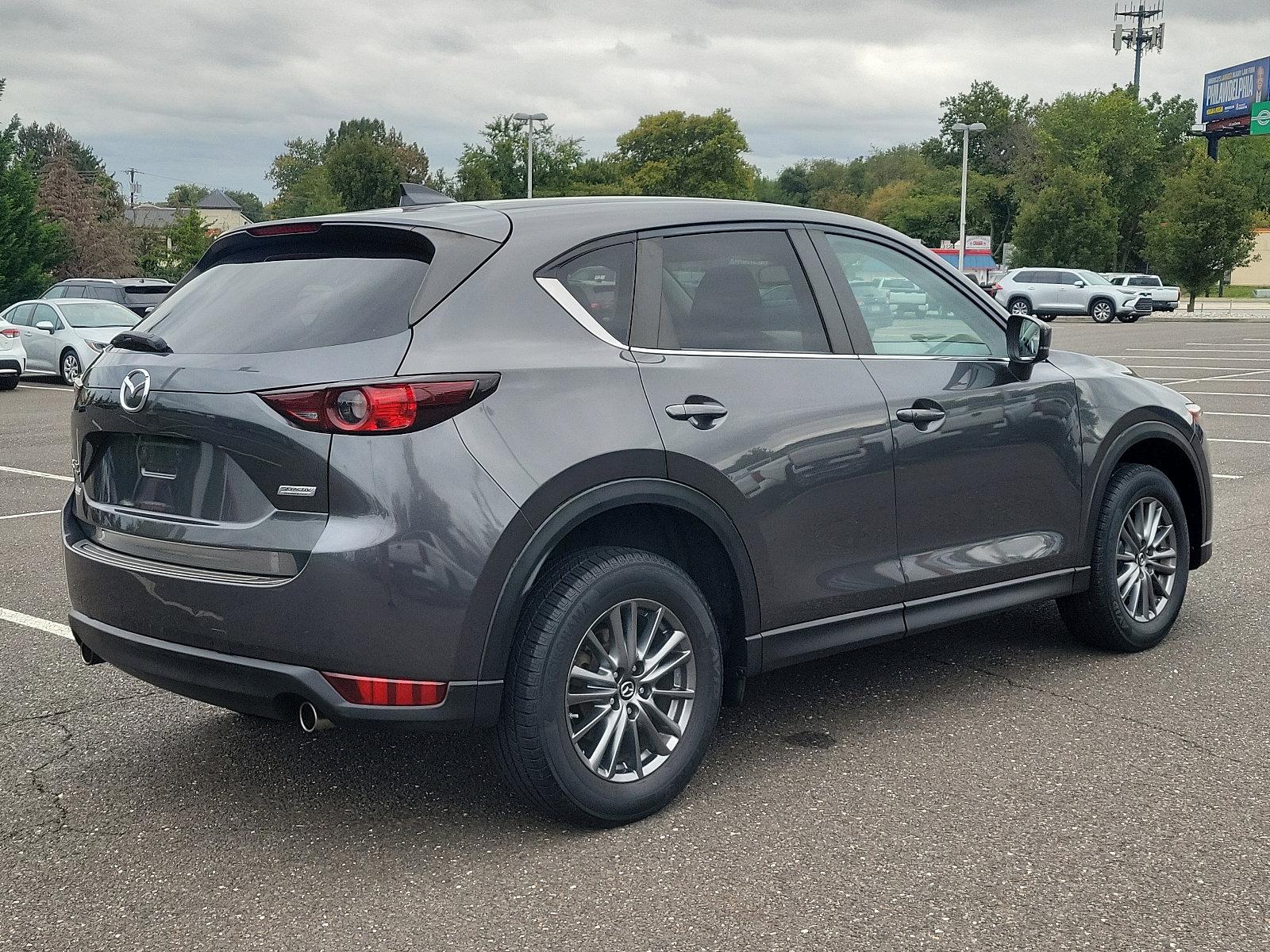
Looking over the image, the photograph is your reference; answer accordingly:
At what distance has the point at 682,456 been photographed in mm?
3816

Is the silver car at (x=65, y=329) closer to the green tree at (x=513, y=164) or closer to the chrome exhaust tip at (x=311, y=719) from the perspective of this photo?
the chrome exhaust tip at (x=311, y=719)

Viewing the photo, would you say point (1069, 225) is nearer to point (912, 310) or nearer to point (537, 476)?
point (912, 310)

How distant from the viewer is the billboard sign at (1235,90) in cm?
7600

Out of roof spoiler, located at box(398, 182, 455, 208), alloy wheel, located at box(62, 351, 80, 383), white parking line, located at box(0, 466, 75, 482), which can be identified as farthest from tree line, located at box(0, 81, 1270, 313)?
roof spoiler, located at box(398, 182, 455, 208)

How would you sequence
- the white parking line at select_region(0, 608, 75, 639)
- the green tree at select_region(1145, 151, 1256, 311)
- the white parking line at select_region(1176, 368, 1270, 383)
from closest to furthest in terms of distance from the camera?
the white parking line at select_region(0, 608, 75, 639), the white parking line at select_region(1176, 368, 1270, 383), the green tree at select_region(1145, 151, 1256, 311)

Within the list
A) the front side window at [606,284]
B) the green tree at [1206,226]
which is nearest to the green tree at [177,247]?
the green tree at [1206,226]

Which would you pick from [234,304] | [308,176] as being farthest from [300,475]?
[308,176]

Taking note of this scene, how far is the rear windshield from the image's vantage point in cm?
359

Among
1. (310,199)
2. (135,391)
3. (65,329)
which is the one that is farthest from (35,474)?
(310,199)

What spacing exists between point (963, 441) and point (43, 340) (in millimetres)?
20675

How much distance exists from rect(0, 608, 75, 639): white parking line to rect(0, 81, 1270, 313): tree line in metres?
34.0

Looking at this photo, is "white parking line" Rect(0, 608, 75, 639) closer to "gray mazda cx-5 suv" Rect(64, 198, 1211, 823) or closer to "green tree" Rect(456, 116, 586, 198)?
"gray mazda cx-5 suv" Rect(64, 198, 1211, 823)

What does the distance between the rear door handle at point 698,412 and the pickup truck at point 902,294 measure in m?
1.04

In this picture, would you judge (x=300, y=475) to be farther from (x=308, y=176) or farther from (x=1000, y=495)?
(x=308, y=176)
